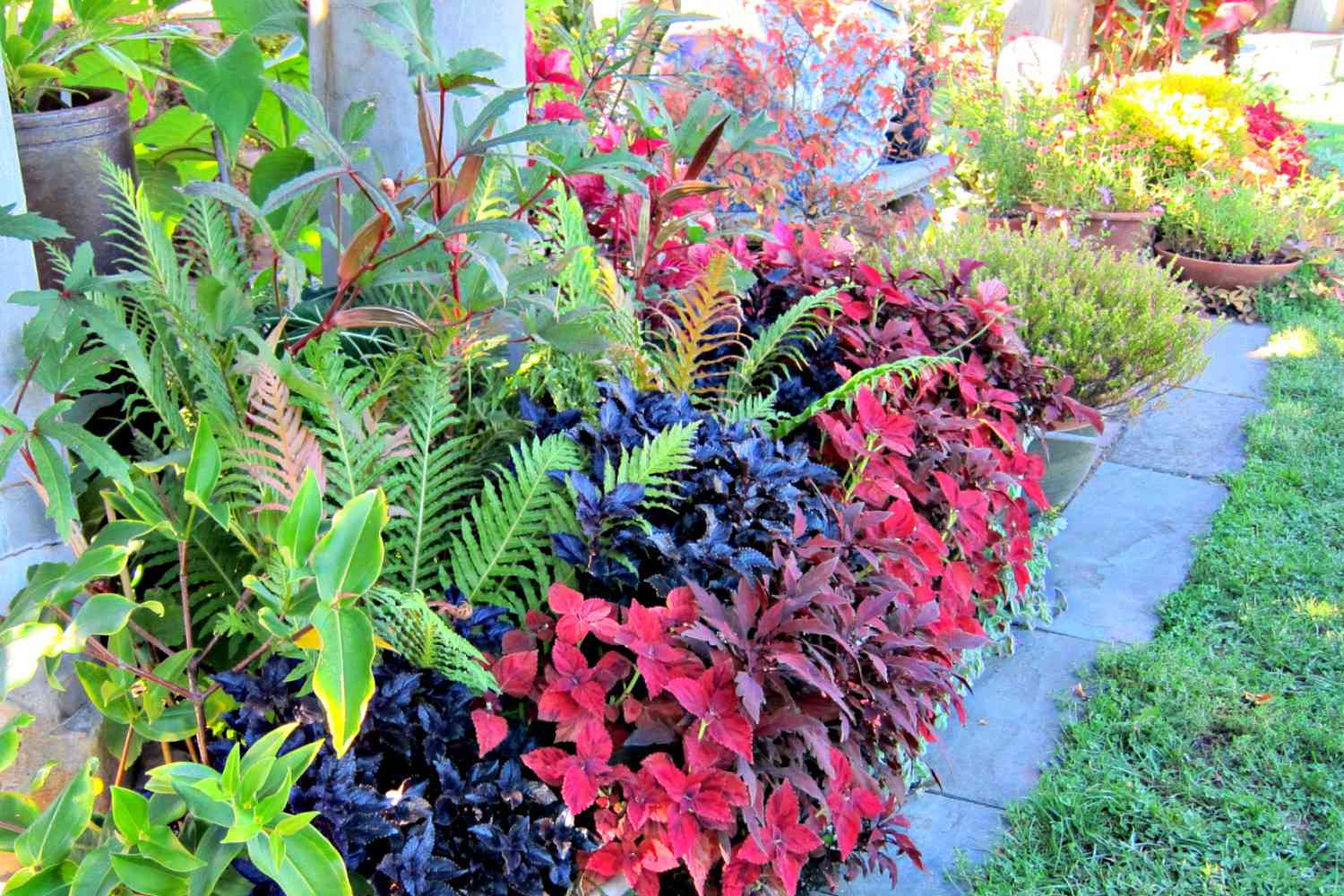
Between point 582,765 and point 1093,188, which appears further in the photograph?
point 1093,188

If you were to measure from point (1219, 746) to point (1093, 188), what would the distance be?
3596 millimetres

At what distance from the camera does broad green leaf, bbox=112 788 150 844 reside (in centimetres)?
120

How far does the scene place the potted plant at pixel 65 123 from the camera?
6.28 ft

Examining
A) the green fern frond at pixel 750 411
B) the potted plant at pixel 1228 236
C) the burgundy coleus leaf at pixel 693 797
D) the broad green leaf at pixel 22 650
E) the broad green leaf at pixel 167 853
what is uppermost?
the broad green leaf at pixel 22 650

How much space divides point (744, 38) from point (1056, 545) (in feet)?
7.78

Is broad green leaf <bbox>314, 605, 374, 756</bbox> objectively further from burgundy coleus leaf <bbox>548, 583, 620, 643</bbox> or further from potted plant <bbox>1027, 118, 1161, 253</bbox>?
potted plant <bbox>1027, 118, 1161, 253</bbox>

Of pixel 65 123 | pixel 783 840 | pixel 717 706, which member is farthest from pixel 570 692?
pixel 65 123

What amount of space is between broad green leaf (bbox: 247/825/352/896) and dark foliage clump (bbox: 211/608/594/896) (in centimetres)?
18

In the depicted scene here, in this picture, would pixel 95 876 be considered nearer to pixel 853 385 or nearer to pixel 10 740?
pixel 10 740

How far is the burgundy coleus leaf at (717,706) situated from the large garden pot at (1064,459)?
1.89 m

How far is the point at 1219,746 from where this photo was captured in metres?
2.62

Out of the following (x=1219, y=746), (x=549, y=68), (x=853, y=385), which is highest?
(x=549, y=68)

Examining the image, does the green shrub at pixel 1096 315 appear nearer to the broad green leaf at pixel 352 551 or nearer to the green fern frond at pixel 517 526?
the green fern frond at pixel 517 526

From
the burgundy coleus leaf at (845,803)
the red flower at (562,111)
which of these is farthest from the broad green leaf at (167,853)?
the red flower at (562,111)
